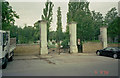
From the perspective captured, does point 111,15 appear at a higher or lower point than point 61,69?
higher

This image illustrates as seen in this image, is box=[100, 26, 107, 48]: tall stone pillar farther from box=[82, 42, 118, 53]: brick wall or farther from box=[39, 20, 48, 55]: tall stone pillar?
box=[39, 20, 48, 55]: tall stone pillar

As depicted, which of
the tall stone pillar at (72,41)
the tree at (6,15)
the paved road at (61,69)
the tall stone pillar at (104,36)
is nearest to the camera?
the paved road at (61,69)

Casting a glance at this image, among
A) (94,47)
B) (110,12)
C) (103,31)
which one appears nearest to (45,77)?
(94,47)

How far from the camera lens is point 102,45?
60.7 feet

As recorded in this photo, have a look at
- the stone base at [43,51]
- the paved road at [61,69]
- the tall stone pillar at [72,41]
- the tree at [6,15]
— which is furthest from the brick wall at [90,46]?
the tree at [6,15]

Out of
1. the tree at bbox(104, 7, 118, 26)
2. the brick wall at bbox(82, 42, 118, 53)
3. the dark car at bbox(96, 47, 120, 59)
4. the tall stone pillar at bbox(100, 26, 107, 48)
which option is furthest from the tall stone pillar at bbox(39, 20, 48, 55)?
the tree at bbox(104, 7, 118, 26)

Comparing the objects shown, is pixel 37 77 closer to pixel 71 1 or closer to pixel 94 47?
pixel 94 47

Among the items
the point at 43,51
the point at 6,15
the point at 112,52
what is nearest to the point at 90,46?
the point at 112,52

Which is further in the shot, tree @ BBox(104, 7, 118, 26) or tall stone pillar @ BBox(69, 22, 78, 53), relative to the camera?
tree @ BBox(104, 7, 118, 26)

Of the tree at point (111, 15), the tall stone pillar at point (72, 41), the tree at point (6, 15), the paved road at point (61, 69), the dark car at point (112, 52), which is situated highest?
the tree at point (111, 15)

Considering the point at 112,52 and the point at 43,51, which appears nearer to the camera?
the point at 112,52

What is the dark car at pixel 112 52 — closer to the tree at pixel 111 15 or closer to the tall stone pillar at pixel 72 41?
the tall stone pillar at pixel 72 41

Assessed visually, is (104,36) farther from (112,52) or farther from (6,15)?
(6,15)

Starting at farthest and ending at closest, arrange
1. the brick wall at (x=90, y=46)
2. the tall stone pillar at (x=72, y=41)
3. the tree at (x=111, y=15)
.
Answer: the tree at (x=111, y=15) → the brick wall at (x=90, y=46) → the tall stone pillar at (x=72, y=41)
